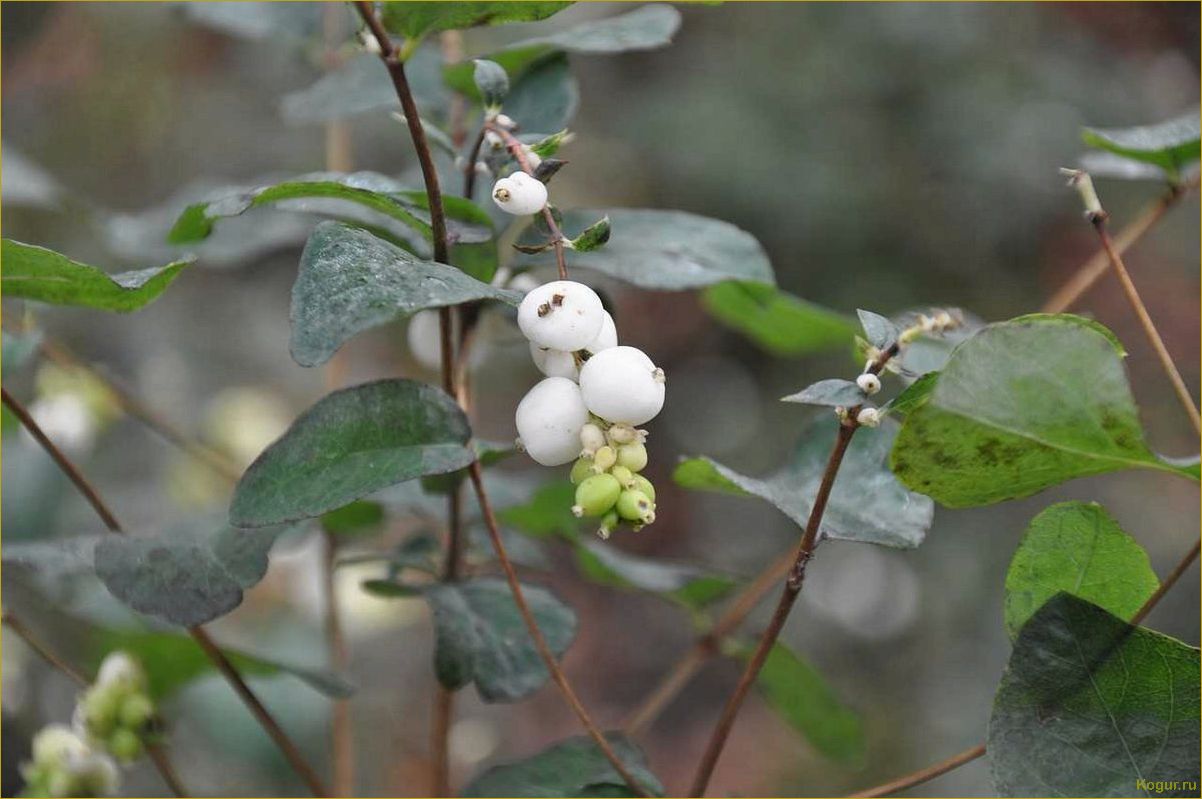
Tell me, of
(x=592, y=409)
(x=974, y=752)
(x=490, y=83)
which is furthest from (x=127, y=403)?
(x=974, y=752)

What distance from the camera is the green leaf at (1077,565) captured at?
0.50m

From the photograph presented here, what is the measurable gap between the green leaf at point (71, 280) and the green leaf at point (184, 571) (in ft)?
0.41

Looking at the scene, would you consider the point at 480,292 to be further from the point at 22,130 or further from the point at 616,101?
the point at 616,101

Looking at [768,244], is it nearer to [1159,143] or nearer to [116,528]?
[1159,143]

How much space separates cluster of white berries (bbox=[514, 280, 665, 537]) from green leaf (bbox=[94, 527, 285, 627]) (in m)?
0.20

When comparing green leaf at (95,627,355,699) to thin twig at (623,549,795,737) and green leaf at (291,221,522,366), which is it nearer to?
thin twig at (623,549,795,737)

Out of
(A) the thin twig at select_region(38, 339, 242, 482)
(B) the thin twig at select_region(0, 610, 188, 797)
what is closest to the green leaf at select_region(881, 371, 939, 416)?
(B) the thin twig at select_region(0, 610, 188, 797)

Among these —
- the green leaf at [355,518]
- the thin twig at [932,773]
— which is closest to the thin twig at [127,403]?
the green leaf at [355,518]

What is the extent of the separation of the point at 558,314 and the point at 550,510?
1.27 feet

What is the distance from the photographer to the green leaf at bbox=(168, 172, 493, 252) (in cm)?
52

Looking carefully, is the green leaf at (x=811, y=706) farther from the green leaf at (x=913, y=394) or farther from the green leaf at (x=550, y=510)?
the green leaf at (x=913, y=394)

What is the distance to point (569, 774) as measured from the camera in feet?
2.01

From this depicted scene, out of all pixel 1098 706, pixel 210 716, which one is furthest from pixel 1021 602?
pixel 210 716

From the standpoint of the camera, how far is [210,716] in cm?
129
